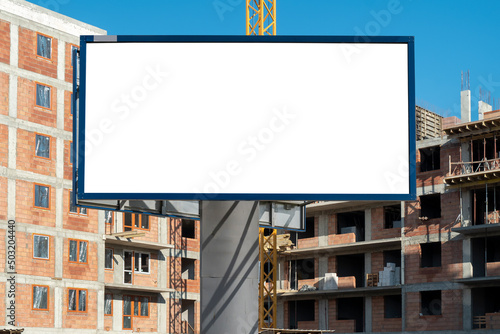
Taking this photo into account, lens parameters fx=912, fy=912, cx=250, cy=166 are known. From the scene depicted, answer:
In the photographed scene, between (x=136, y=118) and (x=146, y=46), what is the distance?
139 centimetres

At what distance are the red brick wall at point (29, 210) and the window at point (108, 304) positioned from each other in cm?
669

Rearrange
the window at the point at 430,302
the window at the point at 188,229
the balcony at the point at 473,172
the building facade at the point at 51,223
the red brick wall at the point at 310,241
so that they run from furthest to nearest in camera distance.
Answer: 1. the red brick wall at the point at 310,241
2. the window at the point at 188,229
3. the window at the point at 430,302
4. the balcony at the point at 473,172
5. the building facade at the point at 51,223

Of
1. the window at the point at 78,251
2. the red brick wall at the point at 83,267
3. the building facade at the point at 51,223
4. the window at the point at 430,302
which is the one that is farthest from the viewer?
the window at the point at 430,302

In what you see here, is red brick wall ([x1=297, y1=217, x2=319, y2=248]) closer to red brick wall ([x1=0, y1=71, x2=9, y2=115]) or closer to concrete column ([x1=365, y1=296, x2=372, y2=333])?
concrete column ([x1=365, y1=296, x2=372, y2=333])

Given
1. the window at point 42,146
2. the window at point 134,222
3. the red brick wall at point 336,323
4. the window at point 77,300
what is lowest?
the red brick wall at point 336,323

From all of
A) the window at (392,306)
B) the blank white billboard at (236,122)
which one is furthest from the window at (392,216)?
the blank white billboard at (236,122)

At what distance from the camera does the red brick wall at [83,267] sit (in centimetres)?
5462

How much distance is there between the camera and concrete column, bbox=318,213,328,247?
228 ft

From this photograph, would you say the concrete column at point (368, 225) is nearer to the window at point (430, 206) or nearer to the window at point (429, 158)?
the window at point (430, 206)

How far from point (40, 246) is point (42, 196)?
2993 mm

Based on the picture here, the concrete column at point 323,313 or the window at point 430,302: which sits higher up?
the window at point 430,302

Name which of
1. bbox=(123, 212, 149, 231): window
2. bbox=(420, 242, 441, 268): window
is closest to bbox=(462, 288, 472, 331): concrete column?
bbox=(420, 242, 441, 268): window

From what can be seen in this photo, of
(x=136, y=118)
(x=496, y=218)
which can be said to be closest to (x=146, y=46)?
(x=136, y=118)

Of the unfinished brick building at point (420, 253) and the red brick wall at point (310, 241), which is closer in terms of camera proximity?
the unfinished brick building at point (420, 253)
